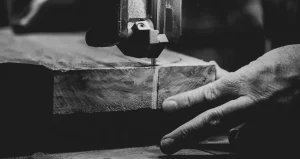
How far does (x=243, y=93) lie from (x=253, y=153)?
8.9 inches

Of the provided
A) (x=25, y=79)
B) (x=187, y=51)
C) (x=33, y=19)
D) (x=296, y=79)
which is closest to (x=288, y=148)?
(x=296, y=79)

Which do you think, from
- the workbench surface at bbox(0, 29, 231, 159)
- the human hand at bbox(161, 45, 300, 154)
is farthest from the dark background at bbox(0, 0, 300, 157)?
the human hand at bbox(161, 45, 300, 154)

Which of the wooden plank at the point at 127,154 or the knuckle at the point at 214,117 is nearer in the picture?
the knuckle at the point at 214,117

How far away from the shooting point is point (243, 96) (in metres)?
1.37

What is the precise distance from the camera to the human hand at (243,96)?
53.3 inches

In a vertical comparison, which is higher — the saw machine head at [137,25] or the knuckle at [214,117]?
the saw machine head at [137,25]

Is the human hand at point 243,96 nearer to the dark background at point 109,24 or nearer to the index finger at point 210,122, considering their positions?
the index finger at point 210,122

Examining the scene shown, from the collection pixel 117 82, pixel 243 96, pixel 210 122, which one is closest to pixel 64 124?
pixel 117 82

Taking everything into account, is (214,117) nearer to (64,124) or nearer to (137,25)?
(137,25)

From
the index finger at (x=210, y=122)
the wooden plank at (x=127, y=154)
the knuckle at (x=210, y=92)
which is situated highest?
the knuckle at (x=210, y=92)

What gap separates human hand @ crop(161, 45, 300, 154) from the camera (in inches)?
53.3

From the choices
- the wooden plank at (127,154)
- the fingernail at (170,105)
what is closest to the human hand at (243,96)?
the fingernail at (170,105)

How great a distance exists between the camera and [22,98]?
154 centimetres

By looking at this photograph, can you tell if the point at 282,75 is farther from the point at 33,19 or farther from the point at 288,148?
the point at 33,19
